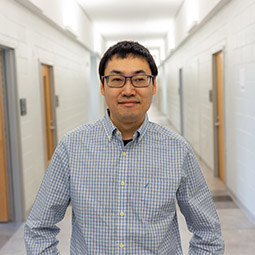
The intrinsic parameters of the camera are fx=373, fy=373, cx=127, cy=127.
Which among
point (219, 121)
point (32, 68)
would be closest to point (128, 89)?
point (32, 68)

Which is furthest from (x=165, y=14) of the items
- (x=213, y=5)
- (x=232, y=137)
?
(x=232, y=137)

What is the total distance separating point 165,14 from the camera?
30.3ft

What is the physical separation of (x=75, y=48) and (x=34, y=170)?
4.12m

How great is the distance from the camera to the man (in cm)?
111

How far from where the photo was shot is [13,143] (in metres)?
3.85

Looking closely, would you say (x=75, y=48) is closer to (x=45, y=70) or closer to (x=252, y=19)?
(x=45, y=70)

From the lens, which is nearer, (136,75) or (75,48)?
(136,75)

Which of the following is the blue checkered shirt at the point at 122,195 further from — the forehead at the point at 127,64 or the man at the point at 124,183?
the forehead at the point at 127,64

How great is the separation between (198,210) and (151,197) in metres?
0.18

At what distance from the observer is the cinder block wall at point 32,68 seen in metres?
3.89

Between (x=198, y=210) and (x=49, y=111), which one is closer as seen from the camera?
(x=198, y=210)

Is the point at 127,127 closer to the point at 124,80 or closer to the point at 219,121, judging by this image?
the point at 124,80

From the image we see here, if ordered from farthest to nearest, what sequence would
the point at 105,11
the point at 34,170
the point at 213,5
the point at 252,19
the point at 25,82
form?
the point at 105,11 → the point at 213,5 → the point at 34,170 → the point at 25,82 → the point at 252,19

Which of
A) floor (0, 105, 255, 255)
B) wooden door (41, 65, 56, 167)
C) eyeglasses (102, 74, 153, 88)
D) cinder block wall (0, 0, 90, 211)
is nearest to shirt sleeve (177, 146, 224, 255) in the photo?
eyeglasses (102, 74, 153, 88)
